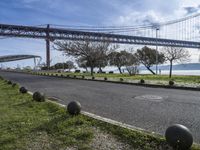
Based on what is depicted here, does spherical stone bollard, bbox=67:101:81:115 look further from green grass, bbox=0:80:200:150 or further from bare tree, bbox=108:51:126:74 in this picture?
bare tree, bbox=108:51:126:74

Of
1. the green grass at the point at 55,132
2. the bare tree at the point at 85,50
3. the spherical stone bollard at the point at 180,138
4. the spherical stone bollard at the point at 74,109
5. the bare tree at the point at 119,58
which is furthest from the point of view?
the bare tree at the point at 119,58

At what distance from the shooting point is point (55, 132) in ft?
16.9

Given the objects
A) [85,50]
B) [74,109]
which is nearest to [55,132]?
[74,109]

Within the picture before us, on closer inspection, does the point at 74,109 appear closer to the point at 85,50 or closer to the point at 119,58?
the point at 85,50

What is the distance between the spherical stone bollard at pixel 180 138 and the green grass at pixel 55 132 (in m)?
0.17

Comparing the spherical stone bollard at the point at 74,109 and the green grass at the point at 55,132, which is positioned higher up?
the spherical stone bollard at the point at 74,109

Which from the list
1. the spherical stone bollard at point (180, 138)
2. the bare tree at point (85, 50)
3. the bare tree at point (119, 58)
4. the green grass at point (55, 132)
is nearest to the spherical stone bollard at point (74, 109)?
the green grass at point (55, 132)

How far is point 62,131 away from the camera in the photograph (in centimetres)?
519

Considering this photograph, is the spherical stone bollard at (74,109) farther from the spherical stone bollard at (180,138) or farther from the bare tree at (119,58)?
the bare tree at (119,58)

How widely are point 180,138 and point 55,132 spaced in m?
2.47

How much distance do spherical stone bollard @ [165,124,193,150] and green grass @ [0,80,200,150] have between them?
0.17 meters

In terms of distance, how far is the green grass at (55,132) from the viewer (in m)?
4.35

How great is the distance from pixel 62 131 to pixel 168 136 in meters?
2.18

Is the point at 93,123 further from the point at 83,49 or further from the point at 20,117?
the point at 83,49
